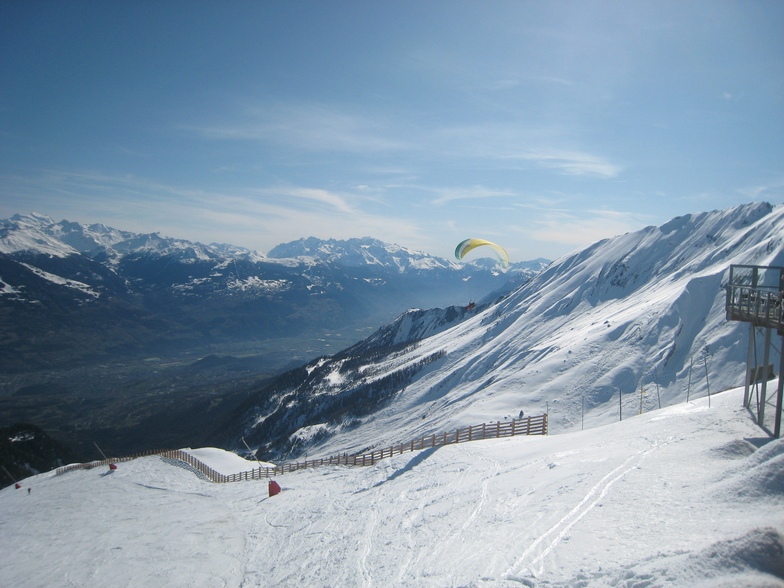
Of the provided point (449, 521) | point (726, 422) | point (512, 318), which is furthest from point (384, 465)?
point (512, 318)

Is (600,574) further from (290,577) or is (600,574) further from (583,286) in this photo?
(583,286)

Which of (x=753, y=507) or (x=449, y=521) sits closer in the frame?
(x=753, y=507)

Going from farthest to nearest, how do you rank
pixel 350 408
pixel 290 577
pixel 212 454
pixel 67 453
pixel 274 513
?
pixel 350 408
pixel 67 453
pixel 212 454
pixel 274 513
pixel 290 577

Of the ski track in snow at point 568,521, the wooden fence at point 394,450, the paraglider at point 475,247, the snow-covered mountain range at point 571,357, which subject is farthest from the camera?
the paraglider at point 475,247

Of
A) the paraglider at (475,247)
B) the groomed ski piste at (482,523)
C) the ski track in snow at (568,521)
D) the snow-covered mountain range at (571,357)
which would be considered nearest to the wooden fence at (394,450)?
the groomed ski piste at (482,523)

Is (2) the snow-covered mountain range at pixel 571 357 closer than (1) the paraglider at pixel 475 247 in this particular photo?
Yes

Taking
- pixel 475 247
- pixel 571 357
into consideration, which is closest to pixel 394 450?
pixel 475 247

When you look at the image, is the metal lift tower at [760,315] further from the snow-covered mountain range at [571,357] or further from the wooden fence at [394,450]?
the snow-covered mountain range at [571,357]
